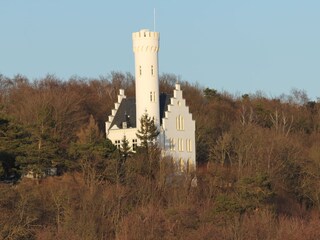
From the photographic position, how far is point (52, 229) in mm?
56188

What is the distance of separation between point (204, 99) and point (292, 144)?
691 inches

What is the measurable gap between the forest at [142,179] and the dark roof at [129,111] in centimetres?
241

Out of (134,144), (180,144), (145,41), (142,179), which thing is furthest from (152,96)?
(142,179)

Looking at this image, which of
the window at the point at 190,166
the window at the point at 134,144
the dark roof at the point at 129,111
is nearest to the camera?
the window at the point at 134,144

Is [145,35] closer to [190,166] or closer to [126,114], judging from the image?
[126,114]

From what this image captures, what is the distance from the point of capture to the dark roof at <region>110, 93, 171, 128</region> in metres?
76.3

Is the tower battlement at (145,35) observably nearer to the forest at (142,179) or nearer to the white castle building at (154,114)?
the white castle building at (154,114)

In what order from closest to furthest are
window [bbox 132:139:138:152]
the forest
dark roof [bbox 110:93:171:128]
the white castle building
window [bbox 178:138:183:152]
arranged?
the forest
window [bbox 132:139:138:152]
the white castle building
window [bbox 178:138:183:152]
dark roof [bbox 110:93:171:128]

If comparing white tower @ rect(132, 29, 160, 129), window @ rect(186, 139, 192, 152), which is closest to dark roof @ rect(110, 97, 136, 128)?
white tower @ rect(132, 29, 160, 129)

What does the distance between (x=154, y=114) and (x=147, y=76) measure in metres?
2.34

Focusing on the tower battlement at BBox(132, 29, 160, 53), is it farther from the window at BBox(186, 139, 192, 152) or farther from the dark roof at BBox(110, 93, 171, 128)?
the window at BBox(186, 139, 192, 152)

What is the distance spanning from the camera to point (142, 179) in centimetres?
6650

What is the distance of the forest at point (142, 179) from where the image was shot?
57.3 metres

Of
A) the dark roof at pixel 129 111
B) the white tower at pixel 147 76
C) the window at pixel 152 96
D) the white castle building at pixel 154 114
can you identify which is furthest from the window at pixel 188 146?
the window at pixel 152 96
